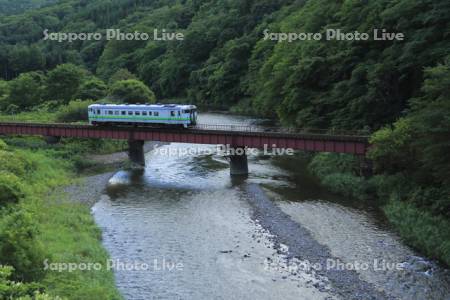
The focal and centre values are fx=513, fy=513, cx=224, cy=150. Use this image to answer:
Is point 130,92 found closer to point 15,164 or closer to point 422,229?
point 15,164

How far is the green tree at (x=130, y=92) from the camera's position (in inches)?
3273

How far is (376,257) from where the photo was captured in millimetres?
27938

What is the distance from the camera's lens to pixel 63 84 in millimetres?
88875

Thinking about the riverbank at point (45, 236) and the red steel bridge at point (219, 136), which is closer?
the riverbank at point (45, 236)

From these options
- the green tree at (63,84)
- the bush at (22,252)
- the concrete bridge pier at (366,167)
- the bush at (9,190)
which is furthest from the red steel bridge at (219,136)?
the green tree at (63,84)

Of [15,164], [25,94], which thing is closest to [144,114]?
[15,164]

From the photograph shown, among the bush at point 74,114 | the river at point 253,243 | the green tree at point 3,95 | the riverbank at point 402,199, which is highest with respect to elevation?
the green tree at point 3,95

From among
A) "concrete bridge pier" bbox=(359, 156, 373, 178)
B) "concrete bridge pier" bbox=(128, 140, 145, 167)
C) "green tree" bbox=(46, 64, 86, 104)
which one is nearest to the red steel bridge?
"concrete bridge pier" bbox=(128, 140, 145, 167)

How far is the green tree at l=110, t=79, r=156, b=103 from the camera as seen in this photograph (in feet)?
273

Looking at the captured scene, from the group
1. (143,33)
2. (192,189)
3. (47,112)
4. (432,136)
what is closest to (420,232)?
(432,136)

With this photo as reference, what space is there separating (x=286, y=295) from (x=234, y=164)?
24484mm

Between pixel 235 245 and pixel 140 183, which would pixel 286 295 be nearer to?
pixel 235 245

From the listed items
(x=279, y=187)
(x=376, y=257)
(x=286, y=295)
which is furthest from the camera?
(x=279, y=187)

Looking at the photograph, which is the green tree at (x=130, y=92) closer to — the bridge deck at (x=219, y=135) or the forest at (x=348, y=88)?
the forest at (x=348, y=88)
